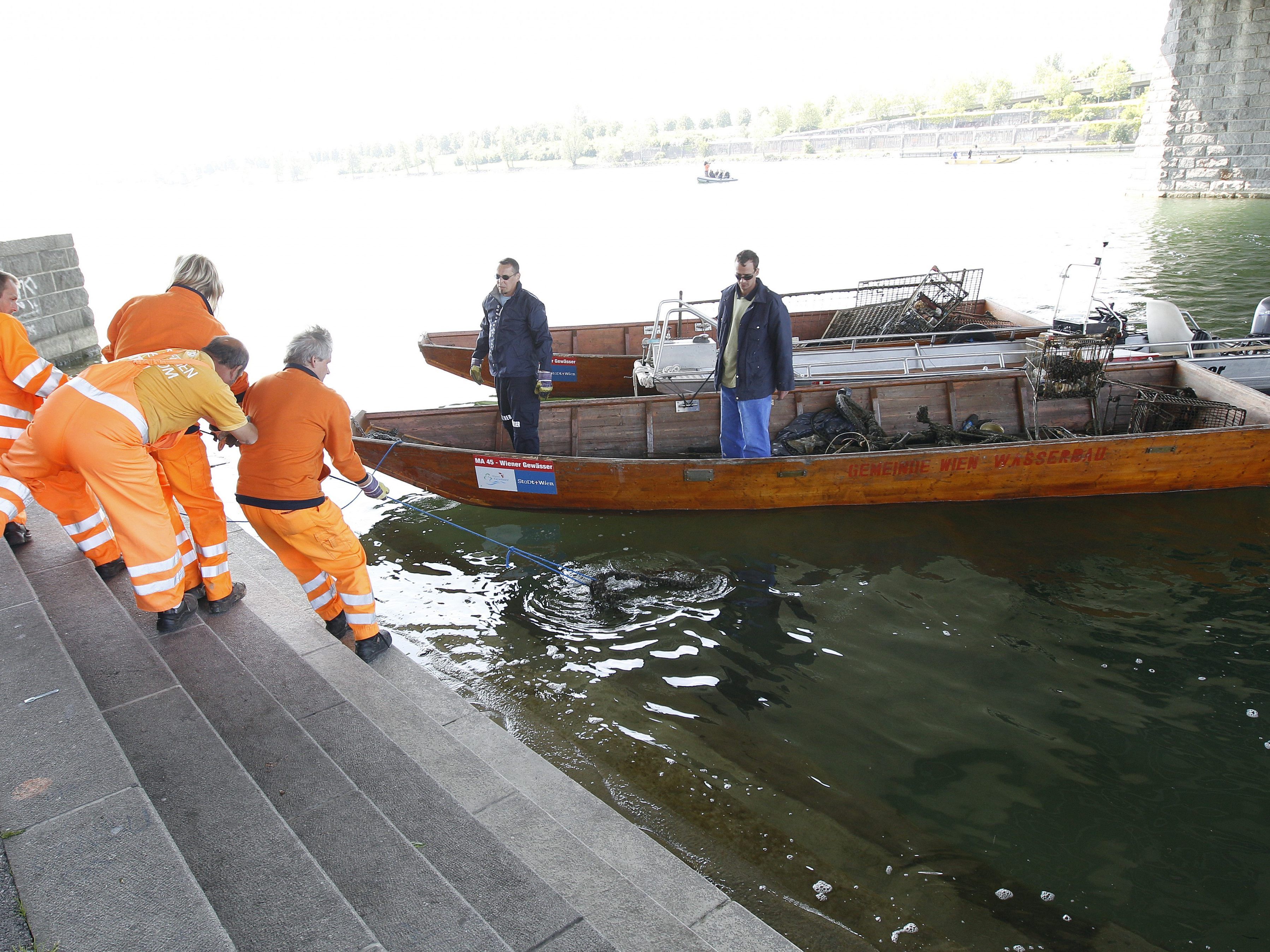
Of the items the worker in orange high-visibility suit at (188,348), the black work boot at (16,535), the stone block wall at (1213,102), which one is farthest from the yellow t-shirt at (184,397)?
the stone block wall at (1213,102)

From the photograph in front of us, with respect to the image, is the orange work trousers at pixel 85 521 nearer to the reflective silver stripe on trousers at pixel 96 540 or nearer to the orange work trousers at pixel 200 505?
the reflective silver stripe on trousers at pixel 96 540

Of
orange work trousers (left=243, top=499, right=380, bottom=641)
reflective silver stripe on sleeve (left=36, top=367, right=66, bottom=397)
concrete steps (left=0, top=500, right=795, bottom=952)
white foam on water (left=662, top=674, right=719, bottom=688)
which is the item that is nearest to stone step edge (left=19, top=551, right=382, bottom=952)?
concrete steps (left=0, top=500, right=795, bottom=952)

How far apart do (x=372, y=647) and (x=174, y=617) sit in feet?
3.10

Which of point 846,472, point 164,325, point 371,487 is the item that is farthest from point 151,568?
point 846,472

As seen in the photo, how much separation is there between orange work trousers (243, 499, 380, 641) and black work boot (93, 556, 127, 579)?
39.4 inches

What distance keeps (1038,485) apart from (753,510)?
259 centimetres

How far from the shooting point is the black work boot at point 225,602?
155 inches

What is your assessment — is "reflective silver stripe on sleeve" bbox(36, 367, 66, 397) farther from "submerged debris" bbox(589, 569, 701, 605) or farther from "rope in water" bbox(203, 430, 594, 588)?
"submerged debris" bbox(589, 569, 701, 605)

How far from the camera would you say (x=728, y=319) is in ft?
21.2

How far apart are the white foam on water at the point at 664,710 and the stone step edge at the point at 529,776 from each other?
98cm

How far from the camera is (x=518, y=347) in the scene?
6605mm

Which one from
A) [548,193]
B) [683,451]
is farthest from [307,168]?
[683,451]

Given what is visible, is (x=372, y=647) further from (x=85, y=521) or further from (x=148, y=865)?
(x=148, y=865)

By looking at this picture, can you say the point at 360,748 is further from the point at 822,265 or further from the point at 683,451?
the point at 822,265
